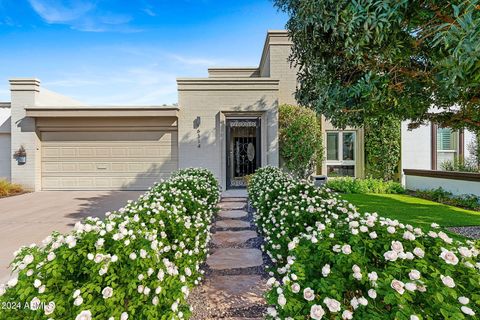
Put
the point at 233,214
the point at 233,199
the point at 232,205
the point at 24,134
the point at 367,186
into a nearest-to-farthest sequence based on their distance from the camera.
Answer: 1. the point at 233,214
2. the point at 232,205
3. the point at 233,199
4. the point at 367,186
5. the point at 24,134

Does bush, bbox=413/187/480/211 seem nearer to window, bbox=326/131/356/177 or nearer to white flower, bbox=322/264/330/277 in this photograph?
window, bbox=326/131/356/177

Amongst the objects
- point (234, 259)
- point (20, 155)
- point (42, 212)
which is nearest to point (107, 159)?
point (20, 155)

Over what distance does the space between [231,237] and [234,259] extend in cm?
103

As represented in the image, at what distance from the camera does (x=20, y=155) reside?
10.3 m

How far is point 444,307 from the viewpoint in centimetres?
120

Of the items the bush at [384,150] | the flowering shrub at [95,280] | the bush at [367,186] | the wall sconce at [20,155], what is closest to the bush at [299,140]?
the bush at [367,186]

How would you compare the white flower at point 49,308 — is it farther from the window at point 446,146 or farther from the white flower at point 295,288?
the window at point 446,146

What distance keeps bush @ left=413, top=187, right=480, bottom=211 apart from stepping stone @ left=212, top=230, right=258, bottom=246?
A: 674 cm

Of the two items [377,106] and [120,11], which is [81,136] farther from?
[377,106]

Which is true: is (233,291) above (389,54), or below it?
below

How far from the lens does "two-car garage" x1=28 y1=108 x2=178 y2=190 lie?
10.6 metres

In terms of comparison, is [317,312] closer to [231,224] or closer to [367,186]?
[231,224]

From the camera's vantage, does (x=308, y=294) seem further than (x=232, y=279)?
No

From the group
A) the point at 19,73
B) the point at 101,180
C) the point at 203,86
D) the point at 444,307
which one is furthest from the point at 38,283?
the point at 19,73
